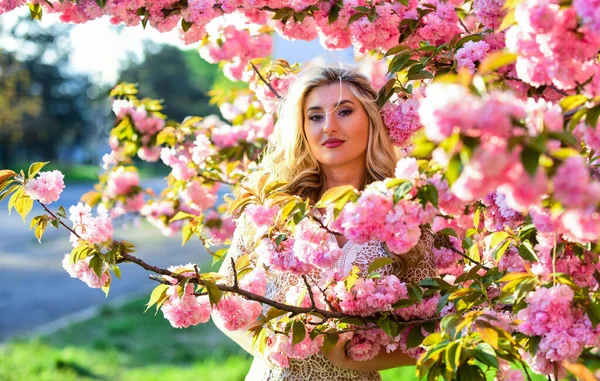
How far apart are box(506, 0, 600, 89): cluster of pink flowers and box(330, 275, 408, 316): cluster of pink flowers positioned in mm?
793

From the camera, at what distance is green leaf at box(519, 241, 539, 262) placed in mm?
1828

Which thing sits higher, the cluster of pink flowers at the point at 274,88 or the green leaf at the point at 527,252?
the green leaf at the point at 527,252

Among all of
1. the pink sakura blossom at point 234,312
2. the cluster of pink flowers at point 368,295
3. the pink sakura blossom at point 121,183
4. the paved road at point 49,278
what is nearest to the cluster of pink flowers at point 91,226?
the pink sakura blossom at point 234,312

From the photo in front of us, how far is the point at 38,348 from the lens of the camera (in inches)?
239

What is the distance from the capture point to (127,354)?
612cm

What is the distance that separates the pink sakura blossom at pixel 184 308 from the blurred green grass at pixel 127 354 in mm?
3141

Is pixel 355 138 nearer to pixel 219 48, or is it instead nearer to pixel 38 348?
pixel 219 48

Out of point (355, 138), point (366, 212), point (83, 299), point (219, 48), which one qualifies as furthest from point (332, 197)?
point (83, 299)

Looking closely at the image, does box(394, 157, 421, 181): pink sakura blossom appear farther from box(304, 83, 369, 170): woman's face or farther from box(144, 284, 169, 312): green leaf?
box(304, 83, 369, 170): woman's face

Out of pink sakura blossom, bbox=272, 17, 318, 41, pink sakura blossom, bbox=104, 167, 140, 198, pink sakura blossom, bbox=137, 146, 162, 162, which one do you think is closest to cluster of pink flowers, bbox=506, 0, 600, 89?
pink sakura blossom, bbox=272, 17, 318, 41

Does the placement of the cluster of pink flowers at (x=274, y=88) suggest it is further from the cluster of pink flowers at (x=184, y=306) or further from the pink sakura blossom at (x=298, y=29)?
the cluster of pink flowers at (x=184, y=306)

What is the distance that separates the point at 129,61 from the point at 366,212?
165 ft

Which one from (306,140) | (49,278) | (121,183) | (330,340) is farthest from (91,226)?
(49,278)

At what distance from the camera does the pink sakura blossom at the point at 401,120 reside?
7.80 ft
